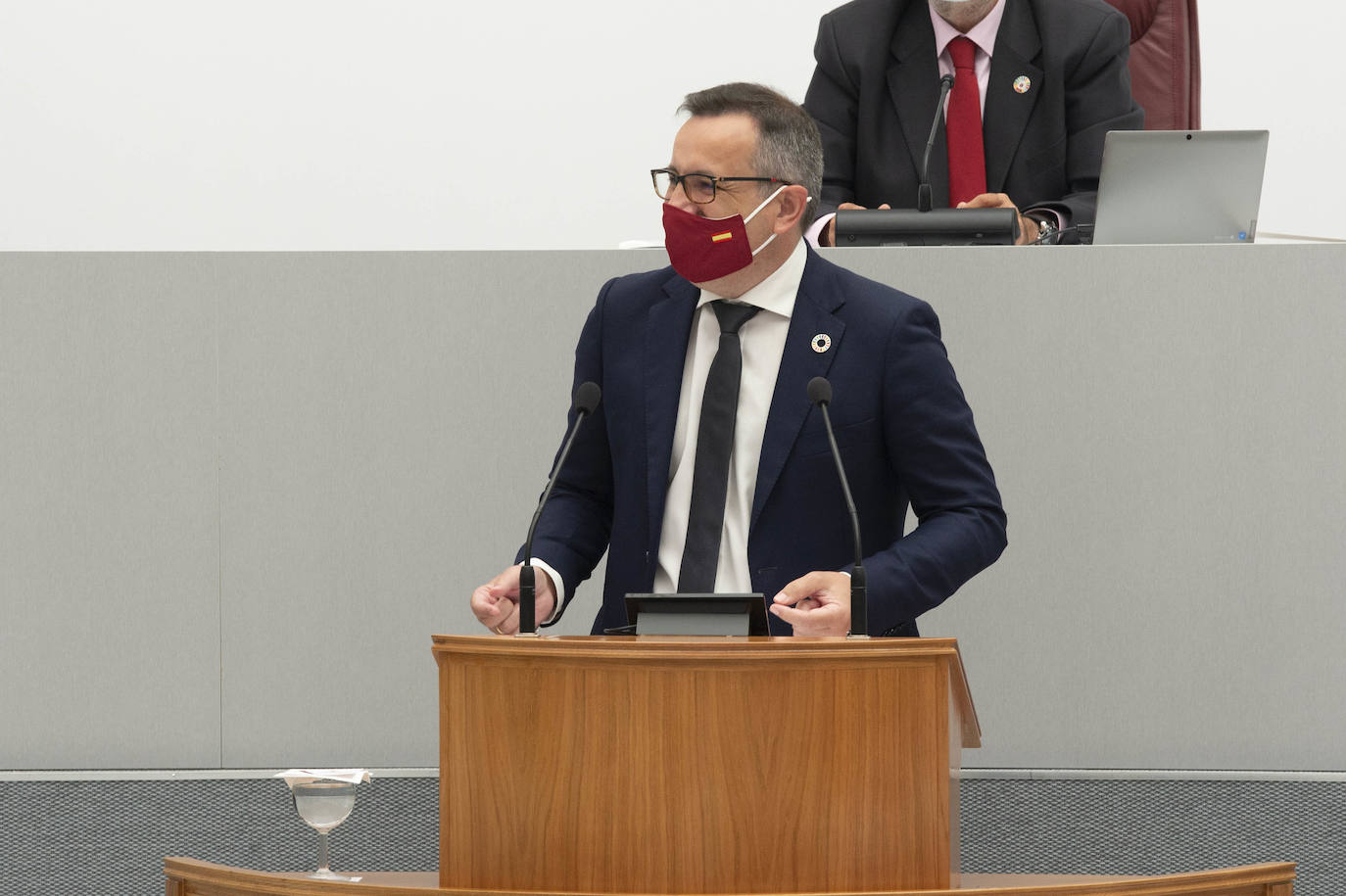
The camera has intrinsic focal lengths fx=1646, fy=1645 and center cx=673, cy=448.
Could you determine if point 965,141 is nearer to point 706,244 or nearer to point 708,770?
point 706,244

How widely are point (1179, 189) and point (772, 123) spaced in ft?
2.85

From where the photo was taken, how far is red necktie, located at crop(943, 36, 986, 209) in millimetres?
3119

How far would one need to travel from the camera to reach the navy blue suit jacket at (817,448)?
204 centimetres

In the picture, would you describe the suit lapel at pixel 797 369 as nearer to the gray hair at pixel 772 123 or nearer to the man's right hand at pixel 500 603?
the gray hair at pixel 772 123

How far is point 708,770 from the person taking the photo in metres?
1.38

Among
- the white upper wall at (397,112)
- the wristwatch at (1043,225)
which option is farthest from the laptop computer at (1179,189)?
the white upper wall at (397,112)

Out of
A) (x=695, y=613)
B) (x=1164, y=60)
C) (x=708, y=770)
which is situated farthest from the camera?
(x=1164, y=60)

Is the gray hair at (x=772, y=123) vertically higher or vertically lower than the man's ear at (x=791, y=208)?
higher

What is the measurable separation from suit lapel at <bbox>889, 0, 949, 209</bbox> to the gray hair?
1010 millimetres

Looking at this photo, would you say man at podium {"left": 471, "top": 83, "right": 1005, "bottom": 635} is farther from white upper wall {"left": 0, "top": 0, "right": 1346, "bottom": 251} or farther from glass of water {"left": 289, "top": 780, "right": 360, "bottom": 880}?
white upper wall {"left": 0, "top": 0, "right": 1346, "bottom": 251}

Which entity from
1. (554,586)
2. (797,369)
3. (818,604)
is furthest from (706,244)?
(818,604)

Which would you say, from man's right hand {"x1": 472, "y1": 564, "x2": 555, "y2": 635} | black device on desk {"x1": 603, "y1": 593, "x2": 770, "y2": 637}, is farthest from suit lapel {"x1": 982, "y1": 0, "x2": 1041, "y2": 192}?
black device on desk {"x1": 603, "y1": 593, "x2": 770, "y2": 637}

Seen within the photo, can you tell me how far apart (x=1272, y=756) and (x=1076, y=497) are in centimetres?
49

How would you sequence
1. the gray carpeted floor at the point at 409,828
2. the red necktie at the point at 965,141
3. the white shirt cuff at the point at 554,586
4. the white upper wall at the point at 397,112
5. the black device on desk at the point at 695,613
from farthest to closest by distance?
1. the white upper wall at the point at 397,112
2. the red necktie at the point at 965,141
3. the gray carpeted floor at the point at 409,828
4. the white shirt cuff at the point at 554,586
5. the black device on desk at the point at 695,613
